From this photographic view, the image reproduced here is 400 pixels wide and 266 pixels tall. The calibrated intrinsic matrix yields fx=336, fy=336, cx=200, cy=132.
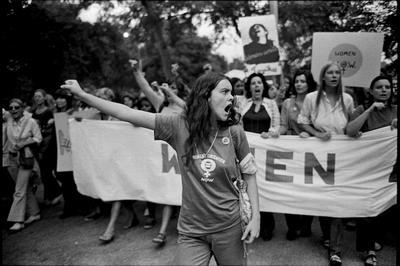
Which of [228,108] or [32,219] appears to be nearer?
[228,108]

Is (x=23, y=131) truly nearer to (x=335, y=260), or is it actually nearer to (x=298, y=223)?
(x=298, y=223)

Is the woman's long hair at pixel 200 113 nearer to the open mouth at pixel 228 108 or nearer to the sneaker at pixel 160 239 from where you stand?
the open mouth at pixel 228 108

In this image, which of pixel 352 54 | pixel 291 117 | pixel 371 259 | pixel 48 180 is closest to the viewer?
pixel 371 259

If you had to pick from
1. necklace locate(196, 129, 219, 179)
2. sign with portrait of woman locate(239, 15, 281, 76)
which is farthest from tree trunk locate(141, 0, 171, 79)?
necklace locate(196, 129, 219, 179)

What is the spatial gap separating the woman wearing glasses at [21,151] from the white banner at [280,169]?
0.74m

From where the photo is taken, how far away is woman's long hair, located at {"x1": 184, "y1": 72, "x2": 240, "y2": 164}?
2.24 metres

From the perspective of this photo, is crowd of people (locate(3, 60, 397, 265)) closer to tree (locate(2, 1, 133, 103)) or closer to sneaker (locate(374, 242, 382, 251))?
sneaker (locate(374, 242, 382, 251))

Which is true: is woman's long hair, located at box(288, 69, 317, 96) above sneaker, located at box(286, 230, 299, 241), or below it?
above

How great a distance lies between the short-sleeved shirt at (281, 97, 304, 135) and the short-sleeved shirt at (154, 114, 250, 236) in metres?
2.34

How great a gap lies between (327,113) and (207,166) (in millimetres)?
2180

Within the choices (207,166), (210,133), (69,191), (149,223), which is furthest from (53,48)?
(207,166)

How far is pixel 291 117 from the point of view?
4504 mm

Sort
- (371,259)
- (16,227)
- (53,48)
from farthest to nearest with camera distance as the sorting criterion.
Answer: (53,48) < (16,227) < (371,259)

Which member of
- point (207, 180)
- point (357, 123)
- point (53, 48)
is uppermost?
point (53, 48)
